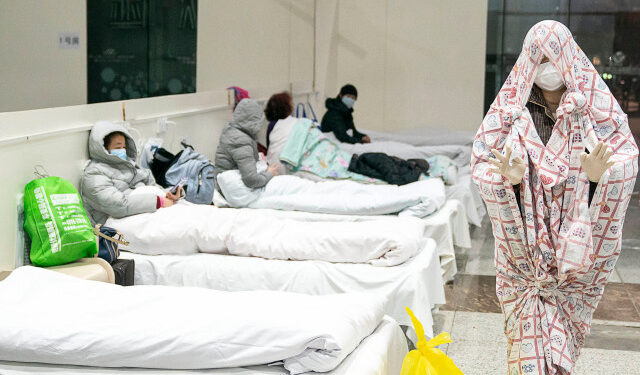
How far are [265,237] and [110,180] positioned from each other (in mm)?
889

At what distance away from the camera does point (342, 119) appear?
25.3 feet

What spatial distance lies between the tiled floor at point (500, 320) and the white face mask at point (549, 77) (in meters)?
1.61

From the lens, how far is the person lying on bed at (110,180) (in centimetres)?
414

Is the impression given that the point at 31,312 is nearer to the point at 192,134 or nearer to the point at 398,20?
the point at 192,134

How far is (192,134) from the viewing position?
5.87 m

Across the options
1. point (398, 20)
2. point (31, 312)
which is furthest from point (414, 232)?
point (398, 20)

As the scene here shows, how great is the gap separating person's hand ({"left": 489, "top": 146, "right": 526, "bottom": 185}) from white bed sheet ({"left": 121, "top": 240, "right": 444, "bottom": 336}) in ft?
4.34

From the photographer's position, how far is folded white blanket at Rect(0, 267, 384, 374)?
242cm

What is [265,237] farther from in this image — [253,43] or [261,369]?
[253,43]

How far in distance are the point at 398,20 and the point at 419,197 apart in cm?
503

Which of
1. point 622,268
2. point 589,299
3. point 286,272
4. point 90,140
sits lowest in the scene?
point 622,268

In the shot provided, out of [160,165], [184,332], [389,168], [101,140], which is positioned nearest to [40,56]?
[160,165]

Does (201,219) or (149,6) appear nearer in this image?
(201,219)

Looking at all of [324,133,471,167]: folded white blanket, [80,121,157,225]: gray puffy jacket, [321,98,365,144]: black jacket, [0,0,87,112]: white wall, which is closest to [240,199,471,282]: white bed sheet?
[80,121,157,225]: gray puffy jacket
